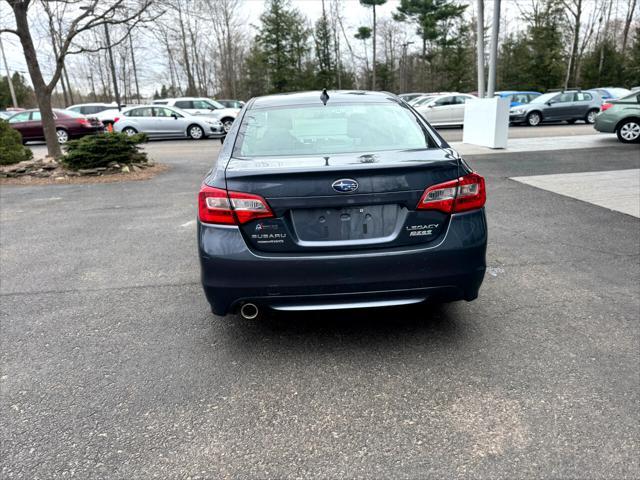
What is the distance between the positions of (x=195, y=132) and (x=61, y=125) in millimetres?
5058

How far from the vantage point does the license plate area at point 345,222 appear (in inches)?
108

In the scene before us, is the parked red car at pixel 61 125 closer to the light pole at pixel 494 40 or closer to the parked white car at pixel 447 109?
the parked white car at pixel 447 109

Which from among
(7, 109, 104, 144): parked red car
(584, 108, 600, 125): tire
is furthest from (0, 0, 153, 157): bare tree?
(584, 108, 600, 125): tire

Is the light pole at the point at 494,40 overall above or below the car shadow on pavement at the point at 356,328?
above

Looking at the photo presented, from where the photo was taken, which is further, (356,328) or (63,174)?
(63,174)

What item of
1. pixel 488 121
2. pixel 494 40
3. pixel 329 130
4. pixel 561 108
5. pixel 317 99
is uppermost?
pixel 494 40

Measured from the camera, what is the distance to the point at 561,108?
21.3 meters

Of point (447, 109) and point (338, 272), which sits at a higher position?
point (338, 272)

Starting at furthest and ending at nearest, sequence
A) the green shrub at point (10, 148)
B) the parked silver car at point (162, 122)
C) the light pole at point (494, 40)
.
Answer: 1. the parked silver car at point (162, 122)
2. the light pole at point (494, 40)
3. the green shrub at point (10, 148)

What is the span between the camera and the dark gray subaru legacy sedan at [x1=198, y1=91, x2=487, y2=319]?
2.72 metres

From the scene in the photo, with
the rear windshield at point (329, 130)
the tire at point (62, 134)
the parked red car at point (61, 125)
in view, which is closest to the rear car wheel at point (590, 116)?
the parked red car at point (61, 125)

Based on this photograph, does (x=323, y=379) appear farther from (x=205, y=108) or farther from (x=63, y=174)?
(x=205, y=108)

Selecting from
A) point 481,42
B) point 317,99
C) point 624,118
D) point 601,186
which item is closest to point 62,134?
point 481,42

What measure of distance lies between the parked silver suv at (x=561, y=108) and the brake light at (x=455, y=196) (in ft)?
68.1
